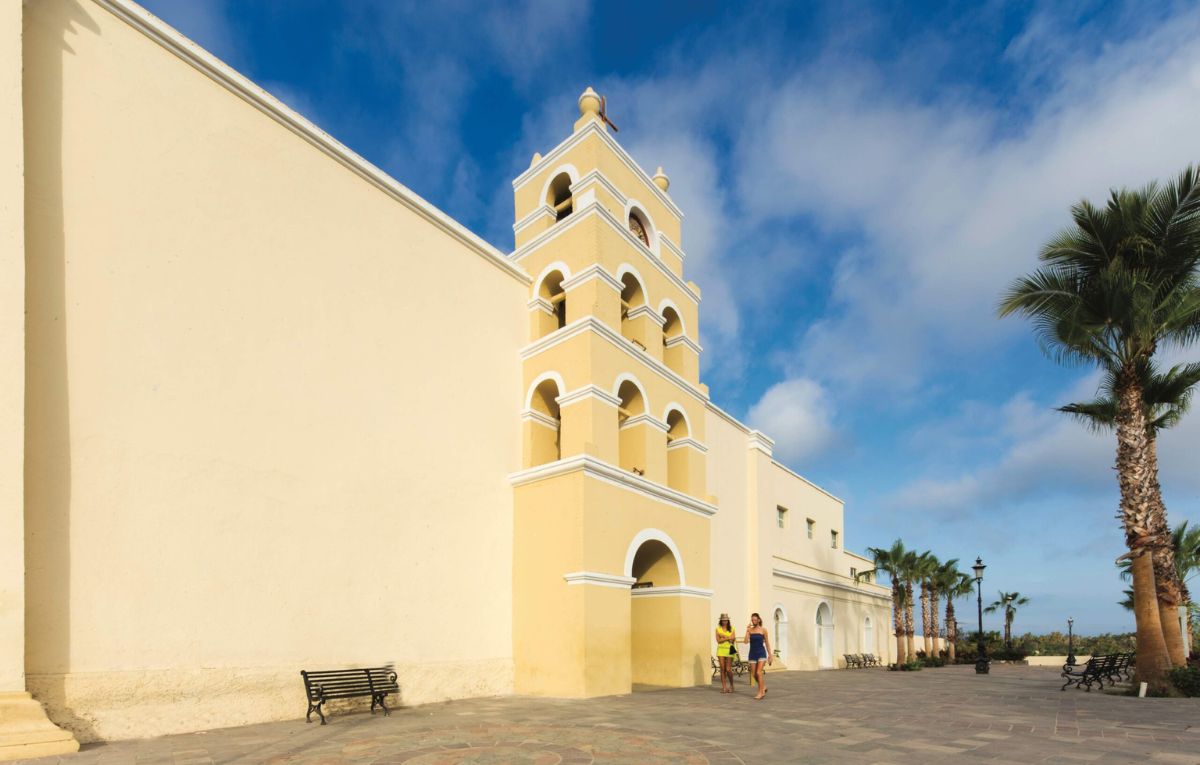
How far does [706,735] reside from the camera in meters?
8.09

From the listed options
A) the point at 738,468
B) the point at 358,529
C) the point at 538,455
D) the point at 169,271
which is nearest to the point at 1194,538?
the point at 738,468

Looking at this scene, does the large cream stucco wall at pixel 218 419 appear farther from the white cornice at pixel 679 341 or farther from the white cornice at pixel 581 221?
the white cornice at pixel 679 341

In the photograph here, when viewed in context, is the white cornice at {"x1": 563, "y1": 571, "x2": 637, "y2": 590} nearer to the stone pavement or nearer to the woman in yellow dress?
the stone pavement

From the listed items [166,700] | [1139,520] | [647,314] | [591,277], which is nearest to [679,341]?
[647,314]

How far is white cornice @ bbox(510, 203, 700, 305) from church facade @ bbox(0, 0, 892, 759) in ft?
0.27

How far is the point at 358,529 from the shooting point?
36.1ft

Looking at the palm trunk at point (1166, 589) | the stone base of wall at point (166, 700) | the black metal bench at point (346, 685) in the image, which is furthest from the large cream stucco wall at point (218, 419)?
the palm trunk at point (1166, 589)

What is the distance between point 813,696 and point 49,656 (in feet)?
40.0

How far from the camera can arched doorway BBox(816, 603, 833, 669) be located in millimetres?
28286

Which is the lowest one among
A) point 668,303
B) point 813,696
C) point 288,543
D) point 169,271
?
point 813,696

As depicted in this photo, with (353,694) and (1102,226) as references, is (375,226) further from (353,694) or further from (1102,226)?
(1102,226)

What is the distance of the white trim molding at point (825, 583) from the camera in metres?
25.3

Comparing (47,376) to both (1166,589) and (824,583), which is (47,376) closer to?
(1166,589)

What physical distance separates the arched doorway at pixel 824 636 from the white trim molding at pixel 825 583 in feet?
3.39
